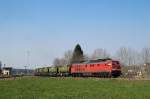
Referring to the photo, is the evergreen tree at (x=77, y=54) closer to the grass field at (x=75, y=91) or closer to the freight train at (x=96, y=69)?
the freight train at (x=96, y=69)

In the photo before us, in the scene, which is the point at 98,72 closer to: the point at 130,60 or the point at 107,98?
the point at 107,98

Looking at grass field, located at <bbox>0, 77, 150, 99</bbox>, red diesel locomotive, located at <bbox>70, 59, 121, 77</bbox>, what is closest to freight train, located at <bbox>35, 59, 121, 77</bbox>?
red diesel locomotive, located at <bbox>70, 59, 121, 77</bbox>

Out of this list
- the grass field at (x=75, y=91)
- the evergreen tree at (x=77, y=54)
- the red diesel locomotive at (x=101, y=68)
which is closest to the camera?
the grass field at (x=75, y=91)

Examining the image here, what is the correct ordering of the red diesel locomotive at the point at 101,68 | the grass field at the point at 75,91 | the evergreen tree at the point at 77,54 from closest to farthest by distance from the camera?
the grass field at the point at 75,91 → the red diesel locomotive at the point at 101,68 → the evergreen tree at the point at 77,54

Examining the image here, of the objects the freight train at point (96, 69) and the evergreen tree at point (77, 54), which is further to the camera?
the evergreen tree at point (77, 54)

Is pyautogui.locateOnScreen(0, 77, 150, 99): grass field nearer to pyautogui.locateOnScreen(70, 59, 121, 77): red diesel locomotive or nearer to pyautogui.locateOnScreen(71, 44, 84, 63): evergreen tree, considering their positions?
pyautogui.locateOnScreen(70, 59, 121, 77): red diesel locomotive

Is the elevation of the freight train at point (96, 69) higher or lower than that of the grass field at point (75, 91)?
higher

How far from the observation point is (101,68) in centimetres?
5922

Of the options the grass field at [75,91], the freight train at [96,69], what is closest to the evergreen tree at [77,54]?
the freight train at [96,69]

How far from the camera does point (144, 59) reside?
12925 cm

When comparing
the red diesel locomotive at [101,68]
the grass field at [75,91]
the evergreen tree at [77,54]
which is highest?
the evergreen tree at [77,54]

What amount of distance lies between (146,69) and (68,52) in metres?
94.0

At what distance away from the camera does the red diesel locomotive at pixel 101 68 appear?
5731 centimetres

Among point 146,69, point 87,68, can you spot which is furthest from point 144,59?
point 87,68
